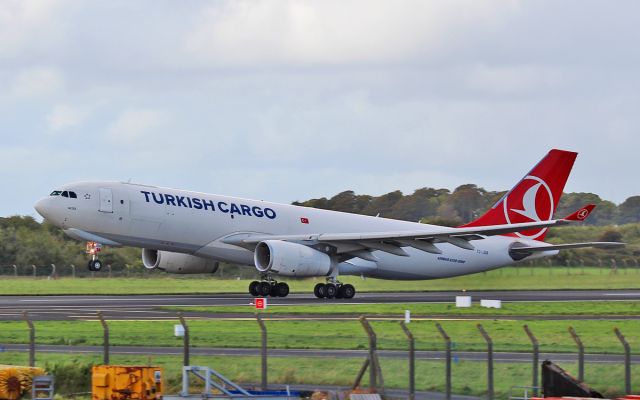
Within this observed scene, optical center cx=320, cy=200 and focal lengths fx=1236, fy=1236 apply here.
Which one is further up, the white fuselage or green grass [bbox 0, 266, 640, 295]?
the white fuselage

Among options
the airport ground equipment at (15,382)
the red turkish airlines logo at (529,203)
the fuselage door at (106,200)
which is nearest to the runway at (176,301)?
the red turkish airlines logo at (529,203)

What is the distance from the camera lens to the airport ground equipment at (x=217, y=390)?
2070 cm

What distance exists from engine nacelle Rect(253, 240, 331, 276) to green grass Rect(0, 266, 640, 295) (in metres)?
6.00

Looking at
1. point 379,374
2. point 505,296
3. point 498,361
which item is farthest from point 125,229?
point 379,374

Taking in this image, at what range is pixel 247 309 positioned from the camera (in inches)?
1690

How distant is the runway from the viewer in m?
40.8

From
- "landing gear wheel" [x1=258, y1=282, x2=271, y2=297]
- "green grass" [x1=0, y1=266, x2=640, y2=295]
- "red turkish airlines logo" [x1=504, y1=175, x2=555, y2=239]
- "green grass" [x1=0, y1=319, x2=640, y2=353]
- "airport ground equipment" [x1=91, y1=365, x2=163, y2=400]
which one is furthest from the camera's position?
"red turkish airlines logo" [x1=504, y1=175, x2=555, y2=239]

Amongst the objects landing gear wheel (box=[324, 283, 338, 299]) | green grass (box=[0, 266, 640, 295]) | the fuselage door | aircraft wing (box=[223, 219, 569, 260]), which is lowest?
landing gear wheel (box=[324, 283, 338, 299])

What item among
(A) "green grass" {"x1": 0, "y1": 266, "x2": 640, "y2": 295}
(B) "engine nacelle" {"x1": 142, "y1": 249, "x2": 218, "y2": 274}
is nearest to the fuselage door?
(B) "engine nacelle" {"x1": 142, "y1": 249, "x2": 218, "y2": 274}

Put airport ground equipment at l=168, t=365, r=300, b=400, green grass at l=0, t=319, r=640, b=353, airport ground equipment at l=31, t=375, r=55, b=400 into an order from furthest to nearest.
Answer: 1. green grass at l=0, t=319, r=640, b=353
2. airport ground equipment at l=31, t=375, r=55, b=400
3. airport ground equipment at l=168, t=365, r=300, b=400

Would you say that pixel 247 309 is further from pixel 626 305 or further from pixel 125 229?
pixel 626 305

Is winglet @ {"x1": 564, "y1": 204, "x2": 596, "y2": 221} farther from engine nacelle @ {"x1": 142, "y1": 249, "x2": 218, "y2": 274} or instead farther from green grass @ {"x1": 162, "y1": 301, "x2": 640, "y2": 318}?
engine nacelle @ {"x1": 142, "y1": 249, "x2": 218, "y2": 274}

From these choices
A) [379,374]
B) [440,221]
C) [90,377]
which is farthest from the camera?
[440,221]

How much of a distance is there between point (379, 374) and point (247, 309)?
22251 millimetres
